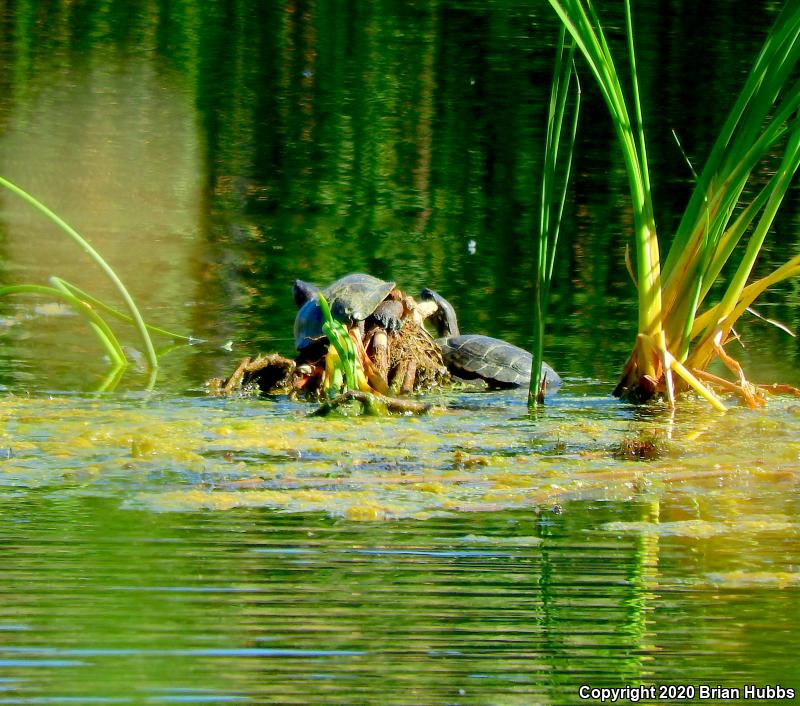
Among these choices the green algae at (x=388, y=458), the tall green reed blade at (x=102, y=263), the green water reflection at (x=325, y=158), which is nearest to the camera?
the green algae at (x=388, y=458)

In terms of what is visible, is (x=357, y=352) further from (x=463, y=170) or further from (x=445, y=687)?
(x=463, y=170)

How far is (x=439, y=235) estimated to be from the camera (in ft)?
27.3

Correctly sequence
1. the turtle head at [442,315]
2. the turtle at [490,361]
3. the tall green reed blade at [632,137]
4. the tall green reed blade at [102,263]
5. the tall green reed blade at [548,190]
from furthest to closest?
the turtle head at [442,315] → the turtle at [490,361] → the tall green reed blade at [102,263] → the tall green reed blade at [632,137] → the tall green reed blade at [548,190]

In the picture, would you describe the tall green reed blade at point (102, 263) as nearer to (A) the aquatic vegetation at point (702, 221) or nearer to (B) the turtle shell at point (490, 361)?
(B) the turtle shell at point (490, 361)

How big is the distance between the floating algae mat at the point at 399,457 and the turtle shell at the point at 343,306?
601 millimetres

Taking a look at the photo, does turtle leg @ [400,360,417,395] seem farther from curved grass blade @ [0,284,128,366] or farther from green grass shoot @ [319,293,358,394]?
curved grass blade @ [0,284,128,366]

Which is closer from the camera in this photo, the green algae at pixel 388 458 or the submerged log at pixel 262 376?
the green algae at pixel 388 458

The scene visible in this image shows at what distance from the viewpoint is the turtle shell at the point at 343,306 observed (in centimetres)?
559

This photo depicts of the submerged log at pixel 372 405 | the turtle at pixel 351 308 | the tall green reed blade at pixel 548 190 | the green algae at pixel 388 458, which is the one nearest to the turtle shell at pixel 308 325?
the turtle at pixel 351 308

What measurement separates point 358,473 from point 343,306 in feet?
5.71

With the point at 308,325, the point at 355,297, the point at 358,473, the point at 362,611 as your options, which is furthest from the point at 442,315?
the point at 362,611

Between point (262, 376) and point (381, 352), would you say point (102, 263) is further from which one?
point (381, 352)

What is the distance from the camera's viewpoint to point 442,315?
20.6 feet

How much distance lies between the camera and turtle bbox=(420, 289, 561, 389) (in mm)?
5695
